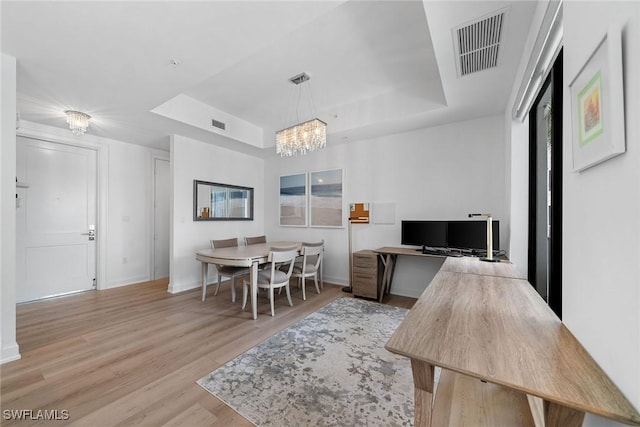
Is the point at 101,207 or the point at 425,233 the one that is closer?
the point at 425,233

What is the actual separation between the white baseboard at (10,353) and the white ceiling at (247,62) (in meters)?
2.47

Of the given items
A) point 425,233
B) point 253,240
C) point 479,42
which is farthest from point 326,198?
point 479,42

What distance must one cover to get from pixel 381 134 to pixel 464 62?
1902 millimetres

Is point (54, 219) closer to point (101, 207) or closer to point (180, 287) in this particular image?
point (101, 207)

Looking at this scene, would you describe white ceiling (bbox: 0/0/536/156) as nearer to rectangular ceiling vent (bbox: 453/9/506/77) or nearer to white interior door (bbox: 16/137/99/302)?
rectangular ceiling vent (bbox: 453/9/506/77)

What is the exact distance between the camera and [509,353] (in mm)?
842

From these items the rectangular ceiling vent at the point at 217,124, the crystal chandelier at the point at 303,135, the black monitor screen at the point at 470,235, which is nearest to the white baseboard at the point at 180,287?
the rectangular ceiling vent at the point at 217,124

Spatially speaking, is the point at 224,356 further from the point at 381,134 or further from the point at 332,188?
the point at 381,134

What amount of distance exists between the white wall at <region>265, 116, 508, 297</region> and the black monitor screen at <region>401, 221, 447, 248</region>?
27 cm

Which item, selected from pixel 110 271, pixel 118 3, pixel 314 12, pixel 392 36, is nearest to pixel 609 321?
pixel 314 12

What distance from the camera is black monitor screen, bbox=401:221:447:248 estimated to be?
3.40 m

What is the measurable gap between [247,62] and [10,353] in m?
3.46

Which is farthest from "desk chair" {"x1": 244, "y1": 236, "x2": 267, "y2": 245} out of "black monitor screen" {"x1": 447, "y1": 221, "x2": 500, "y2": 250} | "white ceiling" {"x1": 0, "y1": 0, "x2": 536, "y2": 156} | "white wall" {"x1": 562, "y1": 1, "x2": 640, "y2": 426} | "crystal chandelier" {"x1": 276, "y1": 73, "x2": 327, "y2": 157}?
"white wall" {"x1": 562, "y1": 1, "x2": 640, "y2": 426}

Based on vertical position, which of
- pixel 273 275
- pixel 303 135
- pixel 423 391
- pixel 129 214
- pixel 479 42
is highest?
pixel 479 42
